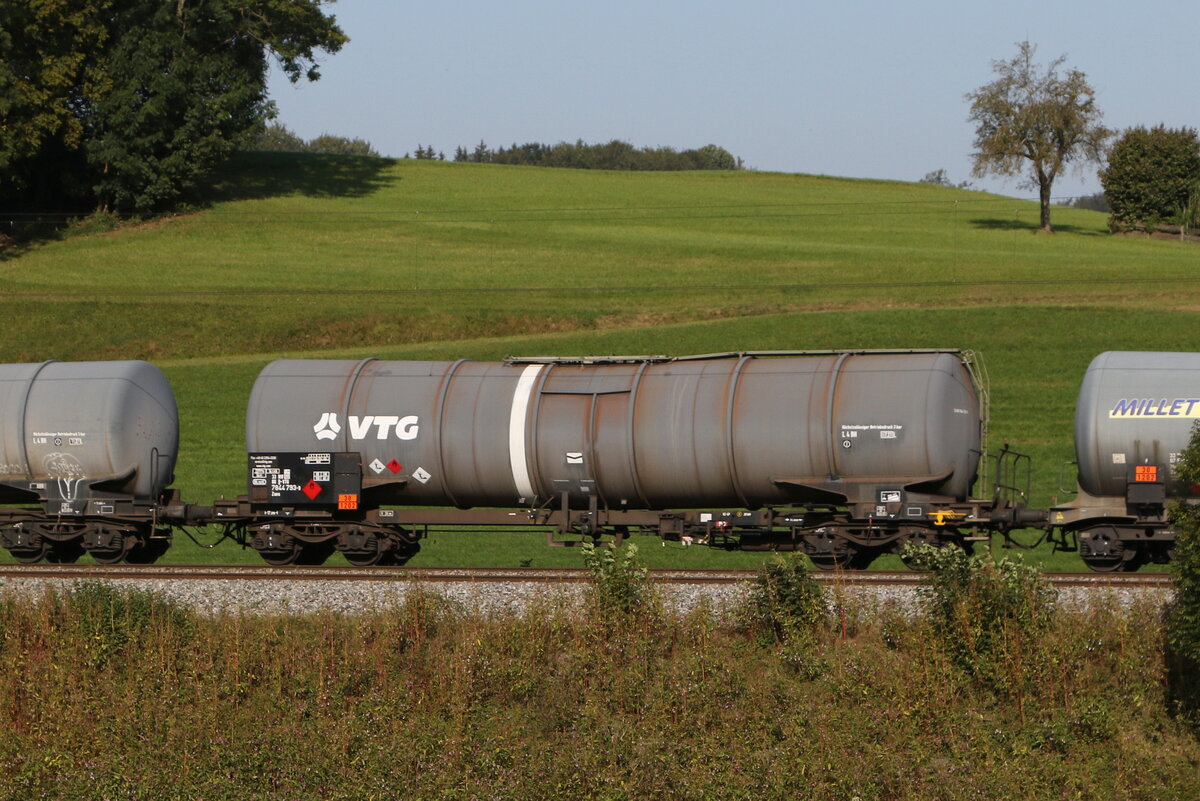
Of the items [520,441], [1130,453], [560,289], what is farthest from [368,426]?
[560,289]

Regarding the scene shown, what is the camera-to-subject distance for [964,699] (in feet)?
46.2

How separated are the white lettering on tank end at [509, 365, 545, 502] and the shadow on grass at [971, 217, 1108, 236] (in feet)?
204

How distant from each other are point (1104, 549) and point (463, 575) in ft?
32.3

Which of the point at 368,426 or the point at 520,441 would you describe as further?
the point at 368,426

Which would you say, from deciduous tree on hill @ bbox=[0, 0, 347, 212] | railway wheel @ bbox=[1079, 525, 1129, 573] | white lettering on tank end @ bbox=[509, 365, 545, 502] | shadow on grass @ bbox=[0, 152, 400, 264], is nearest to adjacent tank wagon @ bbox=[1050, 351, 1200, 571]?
railway wheel @ bbox=[1079, 525, 1129, 573]

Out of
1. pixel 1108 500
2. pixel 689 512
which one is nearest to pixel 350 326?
pixel 689 512

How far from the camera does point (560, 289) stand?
5491 cm

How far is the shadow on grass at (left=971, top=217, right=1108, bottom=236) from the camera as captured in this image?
2997 inches

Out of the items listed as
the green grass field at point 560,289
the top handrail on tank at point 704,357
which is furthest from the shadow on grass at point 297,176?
the top handrail on tank at point 704,357

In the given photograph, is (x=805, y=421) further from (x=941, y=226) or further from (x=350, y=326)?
(x=941, y=226)

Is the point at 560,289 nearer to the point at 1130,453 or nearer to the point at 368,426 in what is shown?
the point at 368,426

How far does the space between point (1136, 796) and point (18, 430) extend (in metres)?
18.1

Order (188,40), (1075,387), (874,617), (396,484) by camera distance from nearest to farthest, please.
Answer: (874,617) → (396,484) → (1075,387) → (188,40)

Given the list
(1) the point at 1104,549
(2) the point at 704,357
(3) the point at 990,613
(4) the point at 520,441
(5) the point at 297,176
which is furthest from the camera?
(5) the point at 297,176
